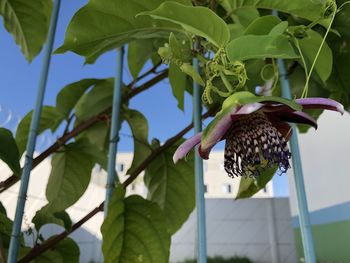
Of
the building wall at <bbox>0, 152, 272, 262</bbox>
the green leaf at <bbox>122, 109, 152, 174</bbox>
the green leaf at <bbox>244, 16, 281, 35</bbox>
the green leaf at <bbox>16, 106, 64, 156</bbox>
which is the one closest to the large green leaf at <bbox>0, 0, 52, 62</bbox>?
the green leaf at <bbox>16, 106, 64, 156</bbox>

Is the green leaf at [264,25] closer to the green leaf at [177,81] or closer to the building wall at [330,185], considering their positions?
the green leaf at [177,81]

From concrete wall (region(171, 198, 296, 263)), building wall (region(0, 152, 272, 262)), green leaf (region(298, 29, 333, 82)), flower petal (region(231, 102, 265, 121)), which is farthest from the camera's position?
concrete wall (region(171, 198, 296, 263))

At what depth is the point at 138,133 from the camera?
48 cm

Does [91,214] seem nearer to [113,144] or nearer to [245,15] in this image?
[113,144]

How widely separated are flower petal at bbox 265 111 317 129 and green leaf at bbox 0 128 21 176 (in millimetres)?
215

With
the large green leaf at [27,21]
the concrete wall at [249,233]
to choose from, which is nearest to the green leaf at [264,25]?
the large green leaf at [27,21]

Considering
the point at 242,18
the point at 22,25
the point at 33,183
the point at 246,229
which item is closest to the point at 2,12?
the point at 22,25

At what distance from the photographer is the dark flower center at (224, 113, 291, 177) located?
0.65ft

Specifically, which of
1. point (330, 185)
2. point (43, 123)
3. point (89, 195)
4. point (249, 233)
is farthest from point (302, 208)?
point (249, 233)

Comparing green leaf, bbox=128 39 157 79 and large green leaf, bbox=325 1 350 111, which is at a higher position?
green leaf, bbox=128 39 157 79

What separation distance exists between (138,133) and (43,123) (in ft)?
0.52

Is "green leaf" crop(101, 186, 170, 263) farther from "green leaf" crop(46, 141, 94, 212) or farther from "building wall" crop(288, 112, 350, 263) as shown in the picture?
"building wall" crop(288, 112, 350, 263)

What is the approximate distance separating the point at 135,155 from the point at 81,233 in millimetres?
4397

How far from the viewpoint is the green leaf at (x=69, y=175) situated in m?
0.47
